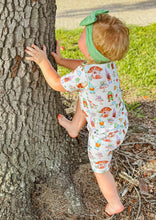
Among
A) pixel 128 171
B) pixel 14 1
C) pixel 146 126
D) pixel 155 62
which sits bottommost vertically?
pixel 128 171

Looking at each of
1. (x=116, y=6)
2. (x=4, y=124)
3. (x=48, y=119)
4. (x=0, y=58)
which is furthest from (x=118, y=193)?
(x=116, y=6)

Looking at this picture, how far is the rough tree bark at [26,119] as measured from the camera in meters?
1.90

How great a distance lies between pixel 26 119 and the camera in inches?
85.7

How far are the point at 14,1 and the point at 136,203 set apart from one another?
6.22 ft

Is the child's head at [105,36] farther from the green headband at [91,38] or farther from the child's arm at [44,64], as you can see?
the child's arm at [44,64]

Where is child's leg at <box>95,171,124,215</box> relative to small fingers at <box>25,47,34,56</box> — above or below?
below

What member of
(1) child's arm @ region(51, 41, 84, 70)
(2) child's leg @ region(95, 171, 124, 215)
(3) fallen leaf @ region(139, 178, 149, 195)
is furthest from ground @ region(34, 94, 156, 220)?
(1) child's arm @ region(51, 41, 84, 70)

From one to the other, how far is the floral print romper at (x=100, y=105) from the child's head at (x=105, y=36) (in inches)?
4.5

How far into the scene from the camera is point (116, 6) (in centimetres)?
786

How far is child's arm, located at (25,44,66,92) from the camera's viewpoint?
1940 mm

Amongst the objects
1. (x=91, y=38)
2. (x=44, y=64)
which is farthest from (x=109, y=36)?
(x=44, y=64)

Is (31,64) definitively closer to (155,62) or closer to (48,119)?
(48,119)

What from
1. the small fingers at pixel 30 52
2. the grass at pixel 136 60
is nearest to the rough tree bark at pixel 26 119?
the small fingers at pixel 30 52

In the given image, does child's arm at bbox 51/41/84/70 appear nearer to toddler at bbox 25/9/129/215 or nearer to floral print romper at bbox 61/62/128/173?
toddler at bbox 25/9/129/215
